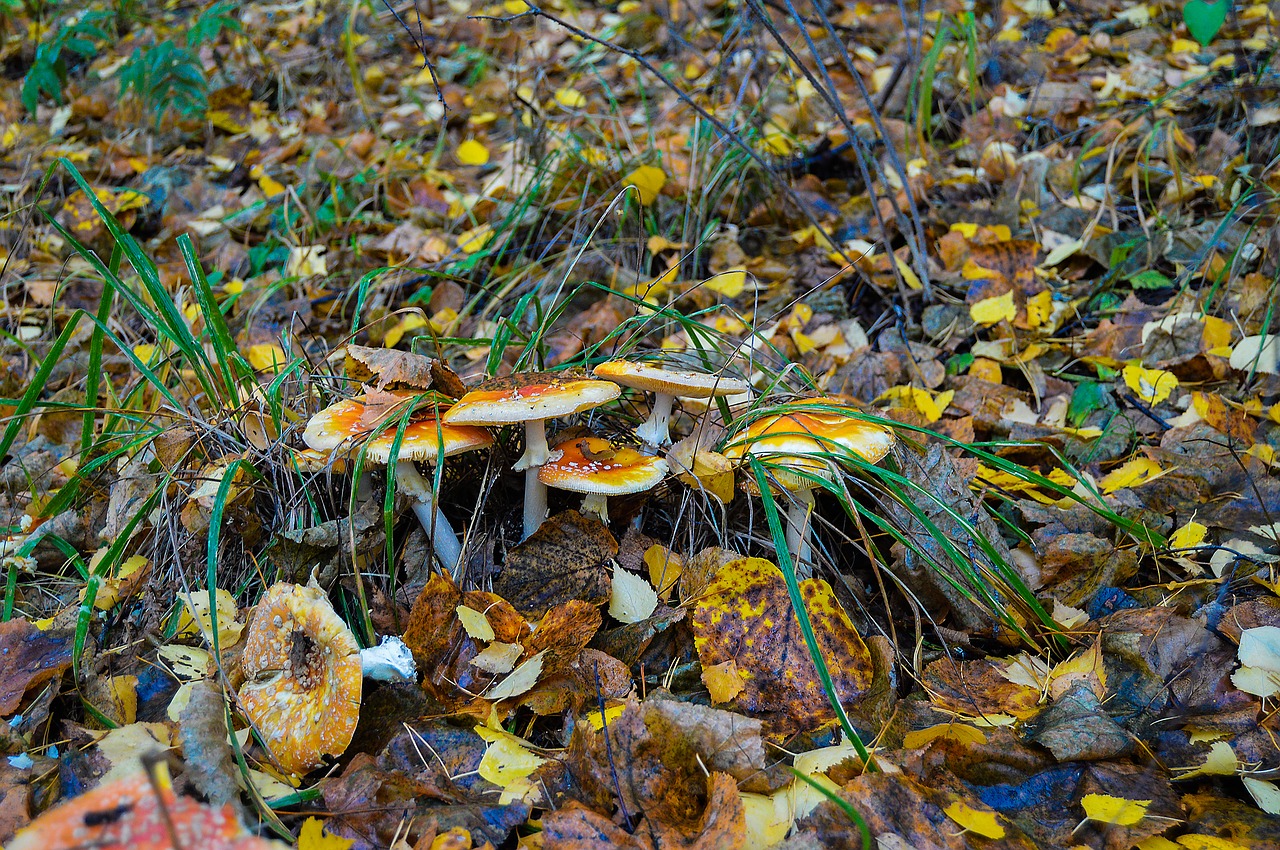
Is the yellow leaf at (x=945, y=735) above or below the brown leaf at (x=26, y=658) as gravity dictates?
above

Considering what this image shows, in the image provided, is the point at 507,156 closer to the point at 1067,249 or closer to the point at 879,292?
the point at 879,292

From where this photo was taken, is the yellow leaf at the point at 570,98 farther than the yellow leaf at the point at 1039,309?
Yes

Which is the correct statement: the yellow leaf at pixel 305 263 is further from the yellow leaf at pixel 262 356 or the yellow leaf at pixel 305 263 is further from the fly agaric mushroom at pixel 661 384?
the fly agaric mushroom at pixel 661 384

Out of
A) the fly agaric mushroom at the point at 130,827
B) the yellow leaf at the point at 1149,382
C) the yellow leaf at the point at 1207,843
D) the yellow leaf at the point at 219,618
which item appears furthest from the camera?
the yellow leaf at the point at 1149,382

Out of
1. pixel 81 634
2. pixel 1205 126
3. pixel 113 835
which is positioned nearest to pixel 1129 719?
pixel 113 835

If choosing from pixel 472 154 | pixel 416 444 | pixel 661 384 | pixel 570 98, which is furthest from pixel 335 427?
pixel 570 98

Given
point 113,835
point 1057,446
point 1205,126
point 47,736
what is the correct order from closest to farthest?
point 113,835 → point 47,736 → point 1057,446 → point 1205,126

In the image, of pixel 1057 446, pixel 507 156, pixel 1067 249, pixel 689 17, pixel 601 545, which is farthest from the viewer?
pixel 689 17

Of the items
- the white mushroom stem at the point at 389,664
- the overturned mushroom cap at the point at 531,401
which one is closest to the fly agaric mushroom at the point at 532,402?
the overturned mushroom cap at the point at 531,401
